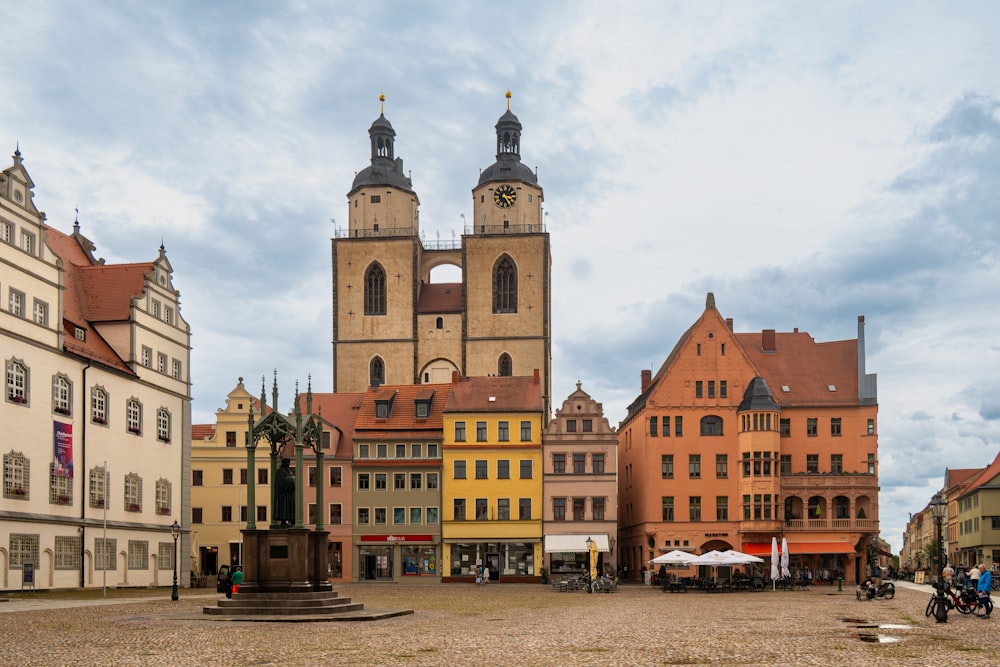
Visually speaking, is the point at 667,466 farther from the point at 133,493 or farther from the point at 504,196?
the point at 504,196

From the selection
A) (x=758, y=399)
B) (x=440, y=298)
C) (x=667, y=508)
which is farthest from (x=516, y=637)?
(x=440, y=298)

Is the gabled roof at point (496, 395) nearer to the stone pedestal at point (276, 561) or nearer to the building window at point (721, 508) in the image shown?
the building window at point (721, 508)

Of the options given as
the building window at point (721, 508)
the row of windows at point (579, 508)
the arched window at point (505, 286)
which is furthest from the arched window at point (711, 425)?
the arched window at point (505, 286)

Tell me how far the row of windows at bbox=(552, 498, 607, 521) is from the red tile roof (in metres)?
31.4

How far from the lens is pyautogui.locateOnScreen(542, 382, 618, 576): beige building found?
75.9 meters

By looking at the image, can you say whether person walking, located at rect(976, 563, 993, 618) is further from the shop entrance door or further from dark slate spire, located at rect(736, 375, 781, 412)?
the shop entrance door

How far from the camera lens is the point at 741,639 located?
25.8m

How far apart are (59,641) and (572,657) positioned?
36.7 feet

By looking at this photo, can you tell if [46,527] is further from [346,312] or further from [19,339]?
[346,312]

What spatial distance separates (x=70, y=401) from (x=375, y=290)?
4836cm

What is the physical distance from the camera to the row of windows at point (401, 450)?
77.8 m

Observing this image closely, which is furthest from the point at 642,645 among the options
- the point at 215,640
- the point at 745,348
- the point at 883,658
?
the point at 745,348

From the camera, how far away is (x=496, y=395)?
261ft

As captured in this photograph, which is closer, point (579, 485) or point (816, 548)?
point (579, 485)
